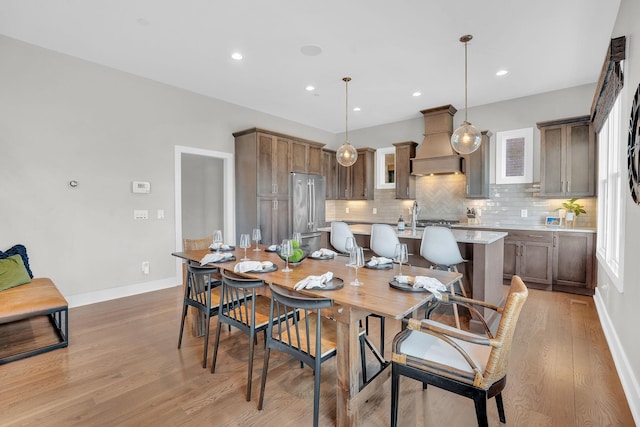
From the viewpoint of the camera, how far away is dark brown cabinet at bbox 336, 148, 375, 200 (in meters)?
7.04

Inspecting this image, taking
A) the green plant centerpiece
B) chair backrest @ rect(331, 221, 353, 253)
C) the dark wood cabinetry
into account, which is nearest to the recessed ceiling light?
the dark wood cabinetry

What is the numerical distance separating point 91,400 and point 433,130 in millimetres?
5993

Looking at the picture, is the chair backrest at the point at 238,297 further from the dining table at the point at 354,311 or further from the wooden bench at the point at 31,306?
the wooden bench at the point at 31,306

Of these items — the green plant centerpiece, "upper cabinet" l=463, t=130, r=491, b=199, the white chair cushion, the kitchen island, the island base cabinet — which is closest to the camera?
the white chair cushion

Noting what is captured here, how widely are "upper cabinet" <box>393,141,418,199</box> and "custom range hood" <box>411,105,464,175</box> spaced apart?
24 cm

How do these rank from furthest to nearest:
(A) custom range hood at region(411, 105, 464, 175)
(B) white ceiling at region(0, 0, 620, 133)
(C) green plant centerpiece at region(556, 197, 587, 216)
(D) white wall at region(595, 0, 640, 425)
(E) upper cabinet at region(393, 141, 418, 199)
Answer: (E) upper cabinet at region(393, 141, 418, 199)
(A) custom range hood at region(411, 105, 464, 175)
(C) green plant centerpiece at region(556, 197, 587, 216)
(B) white ceiling at region(0, 0, 620, 133)
(D) white wall at region(595, 0, 640, 425)

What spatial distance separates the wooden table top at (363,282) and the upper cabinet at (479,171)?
373 centimetres

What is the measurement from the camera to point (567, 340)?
2.89 meters

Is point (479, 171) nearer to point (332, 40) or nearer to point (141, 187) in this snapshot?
point (332, 40)

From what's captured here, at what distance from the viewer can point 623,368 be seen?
219 centimetres

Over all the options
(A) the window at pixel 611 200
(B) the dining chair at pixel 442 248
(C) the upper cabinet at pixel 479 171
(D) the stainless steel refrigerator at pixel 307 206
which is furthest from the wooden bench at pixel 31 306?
(C) the upper cabinet at pixel 479 171

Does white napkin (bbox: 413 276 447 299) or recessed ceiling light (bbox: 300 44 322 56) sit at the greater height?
recessed ceiling light (bbox: 300 44 322 56)

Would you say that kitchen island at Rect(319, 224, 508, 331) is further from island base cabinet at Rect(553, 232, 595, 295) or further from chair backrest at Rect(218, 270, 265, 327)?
chair backrest at Rect(218, 270, 265, 327)

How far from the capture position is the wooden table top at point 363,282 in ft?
5.26
